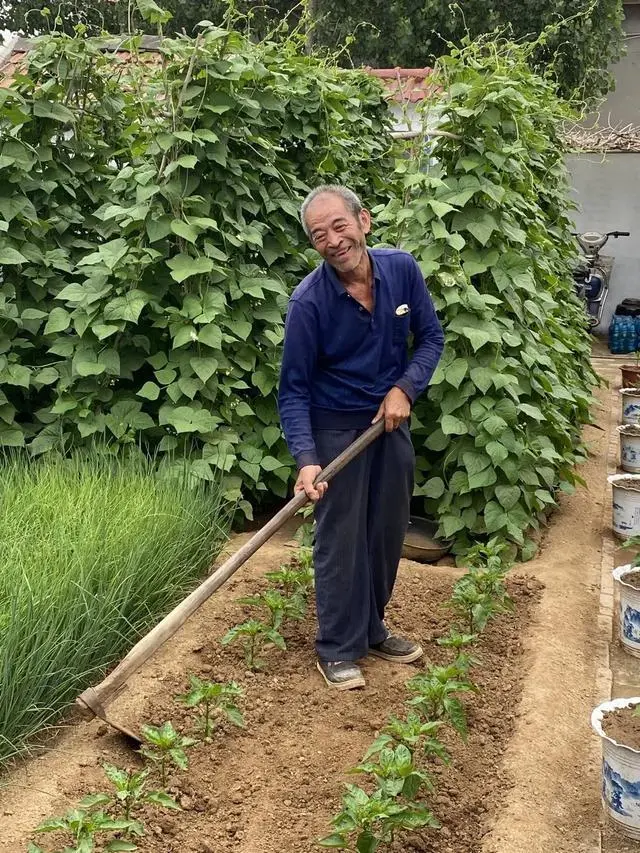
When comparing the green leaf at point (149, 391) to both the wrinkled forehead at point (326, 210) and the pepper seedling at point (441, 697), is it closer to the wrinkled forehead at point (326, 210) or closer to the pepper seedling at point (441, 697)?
the wrinkled forehead at point (326, 210)

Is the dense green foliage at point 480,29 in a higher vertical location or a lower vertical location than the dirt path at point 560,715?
higher

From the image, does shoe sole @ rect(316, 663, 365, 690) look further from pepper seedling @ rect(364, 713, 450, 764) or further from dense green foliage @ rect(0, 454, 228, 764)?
dense green foliage @ rect(0, 454, 228, 764)

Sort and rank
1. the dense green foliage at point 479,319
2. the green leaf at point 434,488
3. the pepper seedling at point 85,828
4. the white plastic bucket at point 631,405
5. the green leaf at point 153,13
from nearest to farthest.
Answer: the pepper seedling at point 85,828, the green leaf at point 153,13, the dense green foliage at point 479,319, the green leaf at point 434,488, the white plastic bucket at point 631,405

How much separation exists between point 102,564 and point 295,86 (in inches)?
120

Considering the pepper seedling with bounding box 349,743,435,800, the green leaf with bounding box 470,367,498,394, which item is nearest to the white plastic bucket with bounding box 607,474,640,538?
the green leaf with bounding box 470,367,498,394

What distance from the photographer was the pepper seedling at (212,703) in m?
2.83

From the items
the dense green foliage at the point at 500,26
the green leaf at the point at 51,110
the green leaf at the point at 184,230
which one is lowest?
the green leaf at the point at 184,230

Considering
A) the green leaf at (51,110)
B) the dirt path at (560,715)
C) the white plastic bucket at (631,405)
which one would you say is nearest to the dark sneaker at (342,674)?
the dirt path at (560,715)

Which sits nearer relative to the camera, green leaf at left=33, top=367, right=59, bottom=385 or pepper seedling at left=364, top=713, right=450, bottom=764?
pepper seedling at left=364, top=713, right=450, bottom=764

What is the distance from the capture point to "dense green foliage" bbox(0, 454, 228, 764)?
9.30 feet

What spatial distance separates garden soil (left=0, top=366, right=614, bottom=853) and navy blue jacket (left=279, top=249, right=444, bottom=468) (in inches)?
34.2

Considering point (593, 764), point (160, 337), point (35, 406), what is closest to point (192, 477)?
point (160, 337)

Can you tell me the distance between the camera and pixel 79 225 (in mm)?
5293

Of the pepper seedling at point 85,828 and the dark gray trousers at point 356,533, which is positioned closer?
the pepper seedling at point 85,828
